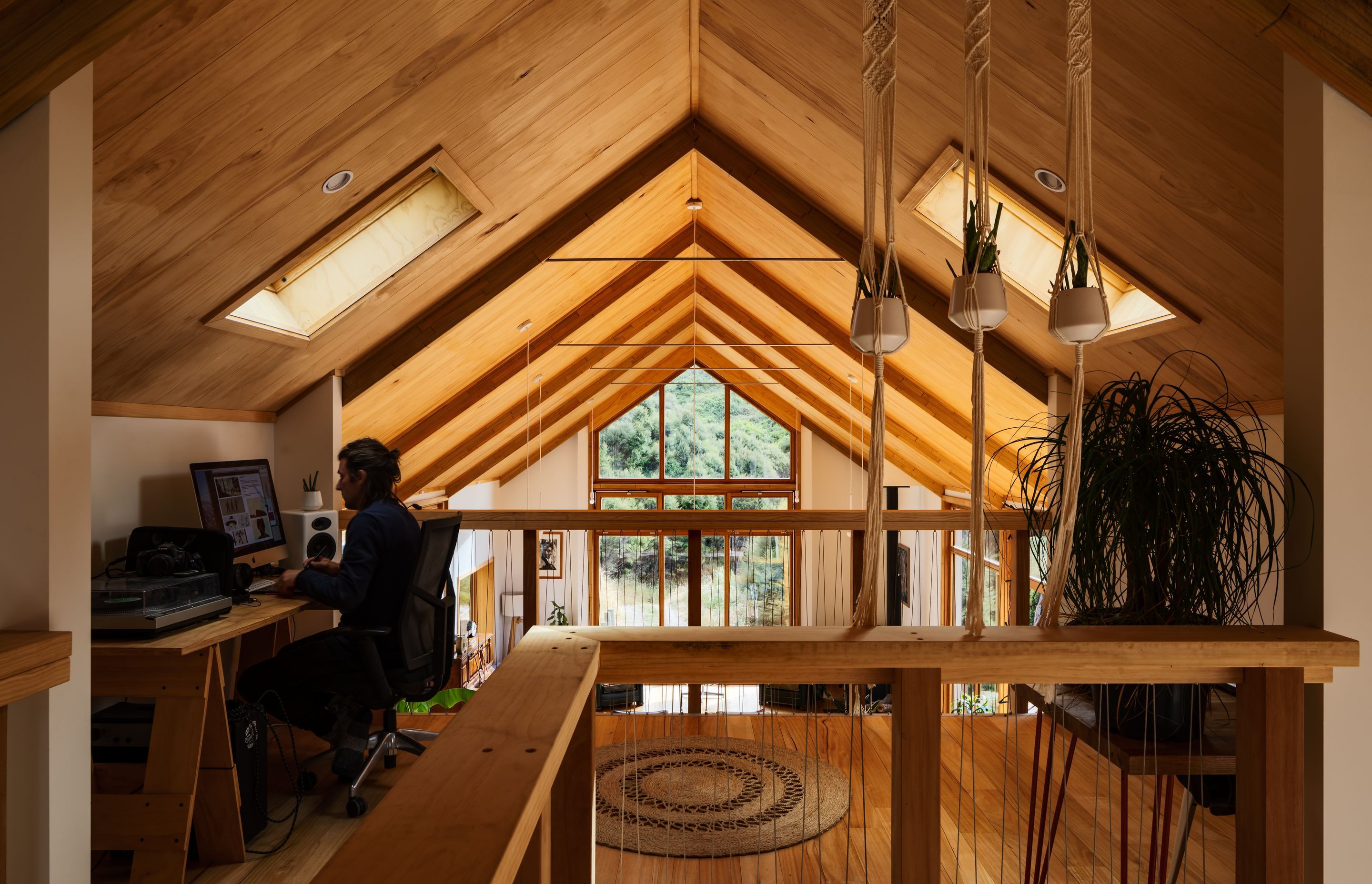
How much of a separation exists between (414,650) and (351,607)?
10.0 inches

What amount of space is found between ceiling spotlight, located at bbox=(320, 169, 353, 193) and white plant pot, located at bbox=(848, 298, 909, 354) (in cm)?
213

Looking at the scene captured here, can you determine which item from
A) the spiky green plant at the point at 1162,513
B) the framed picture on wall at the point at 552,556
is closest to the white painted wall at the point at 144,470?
the spiky green plant at the point at 1162,513

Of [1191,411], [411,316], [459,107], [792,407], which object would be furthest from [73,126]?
[792,407]

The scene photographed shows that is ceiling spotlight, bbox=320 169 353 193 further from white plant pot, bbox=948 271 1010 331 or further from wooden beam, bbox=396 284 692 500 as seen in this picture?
wooden beam, bbox=396 284 692 500

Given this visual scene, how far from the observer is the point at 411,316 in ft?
15.2

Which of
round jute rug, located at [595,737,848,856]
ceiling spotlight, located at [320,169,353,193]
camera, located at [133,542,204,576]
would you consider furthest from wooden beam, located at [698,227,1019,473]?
camera, located at [133,542,204,576]

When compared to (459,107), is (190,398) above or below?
below

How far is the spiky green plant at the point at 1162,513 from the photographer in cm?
163

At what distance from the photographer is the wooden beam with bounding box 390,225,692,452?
6.39 metres

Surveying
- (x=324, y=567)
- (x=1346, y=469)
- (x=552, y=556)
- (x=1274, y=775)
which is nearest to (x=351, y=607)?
(x=324, y=567)

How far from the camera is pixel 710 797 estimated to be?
3043 mm

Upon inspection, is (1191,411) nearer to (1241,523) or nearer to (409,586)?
(1241,523)

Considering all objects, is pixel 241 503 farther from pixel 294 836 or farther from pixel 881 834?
pixel 881 834

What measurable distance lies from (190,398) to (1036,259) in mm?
3692
